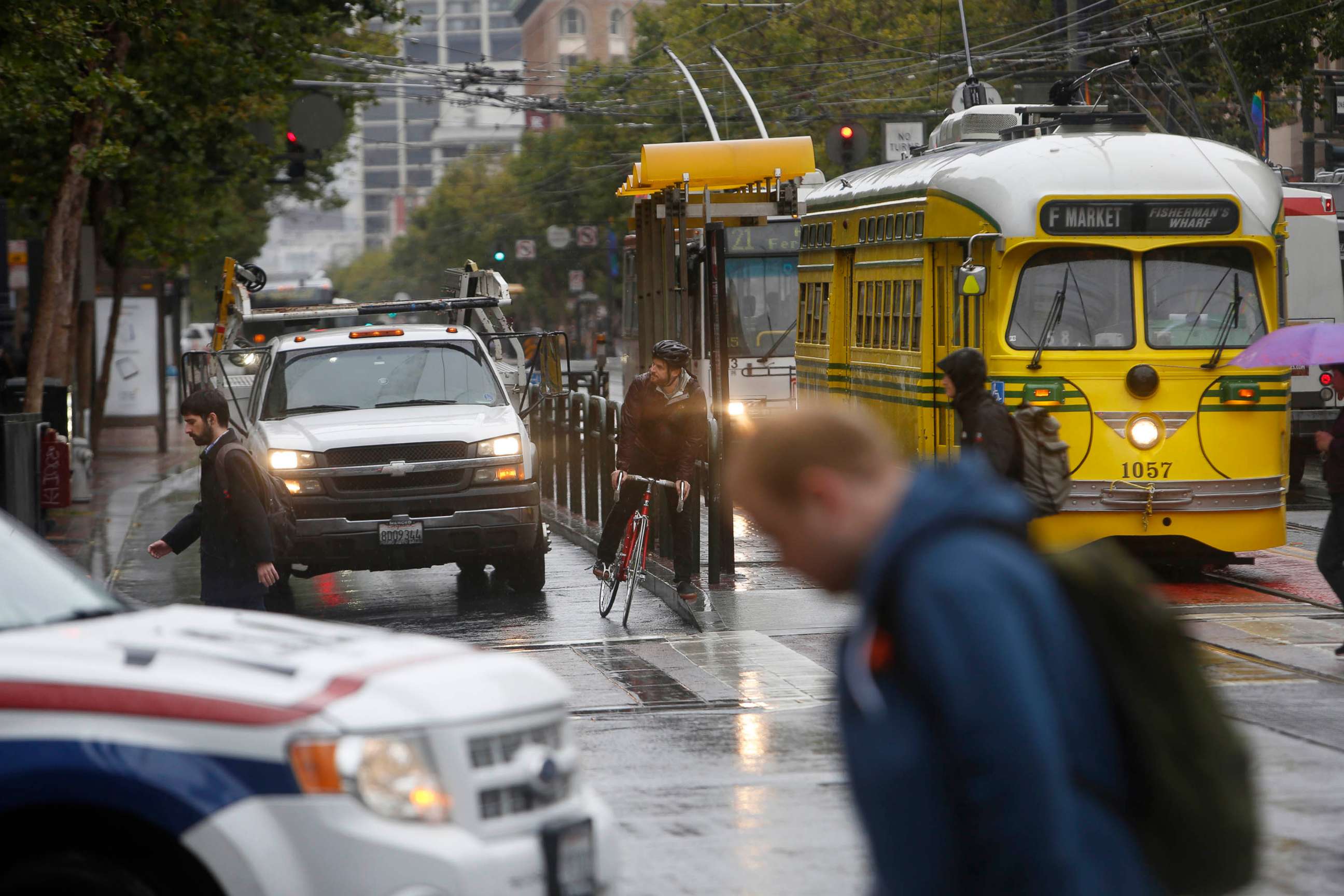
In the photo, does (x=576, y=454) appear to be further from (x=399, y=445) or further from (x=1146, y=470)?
(x=1146, y=470)

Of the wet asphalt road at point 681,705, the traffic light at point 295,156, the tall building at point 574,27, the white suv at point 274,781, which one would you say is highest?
the tall building at point 574,27

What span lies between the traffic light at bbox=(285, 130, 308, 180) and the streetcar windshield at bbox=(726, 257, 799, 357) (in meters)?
6.83

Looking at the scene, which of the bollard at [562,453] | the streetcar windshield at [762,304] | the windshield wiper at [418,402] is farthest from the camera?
the streetcar windshield at [762,304]

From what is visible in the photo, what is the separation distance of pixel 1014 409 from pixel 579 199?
63813mm

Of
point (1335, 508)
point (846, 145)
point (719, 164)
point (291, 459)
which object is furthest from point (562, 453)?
point (1335, 508)

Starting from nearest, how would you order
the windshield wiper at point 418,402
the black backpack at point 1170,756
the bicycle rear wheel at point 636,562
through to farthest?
the black backpack at point 1170,756, the bicycle rear wheel at point 636,562, the windshield wiper at point 418,402

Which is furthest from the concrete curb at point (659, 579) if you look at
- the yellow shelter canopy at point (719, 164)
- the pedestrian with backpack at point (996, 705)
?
the pedestrian with backpack at point (996, 705)

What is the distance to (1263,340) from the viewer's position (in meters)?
13.1

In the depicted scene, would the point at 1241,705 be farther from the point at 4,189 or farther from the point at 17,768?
the point at 4,189

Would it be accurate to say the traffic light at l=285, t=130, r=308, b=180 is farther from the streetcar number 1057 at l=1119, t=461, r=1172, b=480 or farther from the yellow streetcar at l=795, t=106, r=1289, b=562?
the streetcar number 1057 at l=1119, t=461, r=1172, b=480

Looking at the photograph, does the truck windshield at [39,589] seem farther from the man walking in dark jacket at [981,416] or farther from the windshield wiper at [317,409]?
the windshield wiper at [317,409]

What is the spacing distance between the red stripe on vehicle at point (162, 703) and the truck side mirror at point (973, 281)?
32.2ft

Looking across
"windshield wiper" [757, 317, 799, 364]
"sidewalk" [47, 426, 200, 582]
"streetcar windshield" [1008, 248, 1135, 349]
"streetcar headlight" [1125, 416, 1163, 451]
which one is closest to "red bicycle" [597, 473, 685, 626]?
"streetcar windshield" [1008, 248, 1135, 349]

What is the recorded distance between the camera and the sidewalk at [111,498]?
58.5ft
